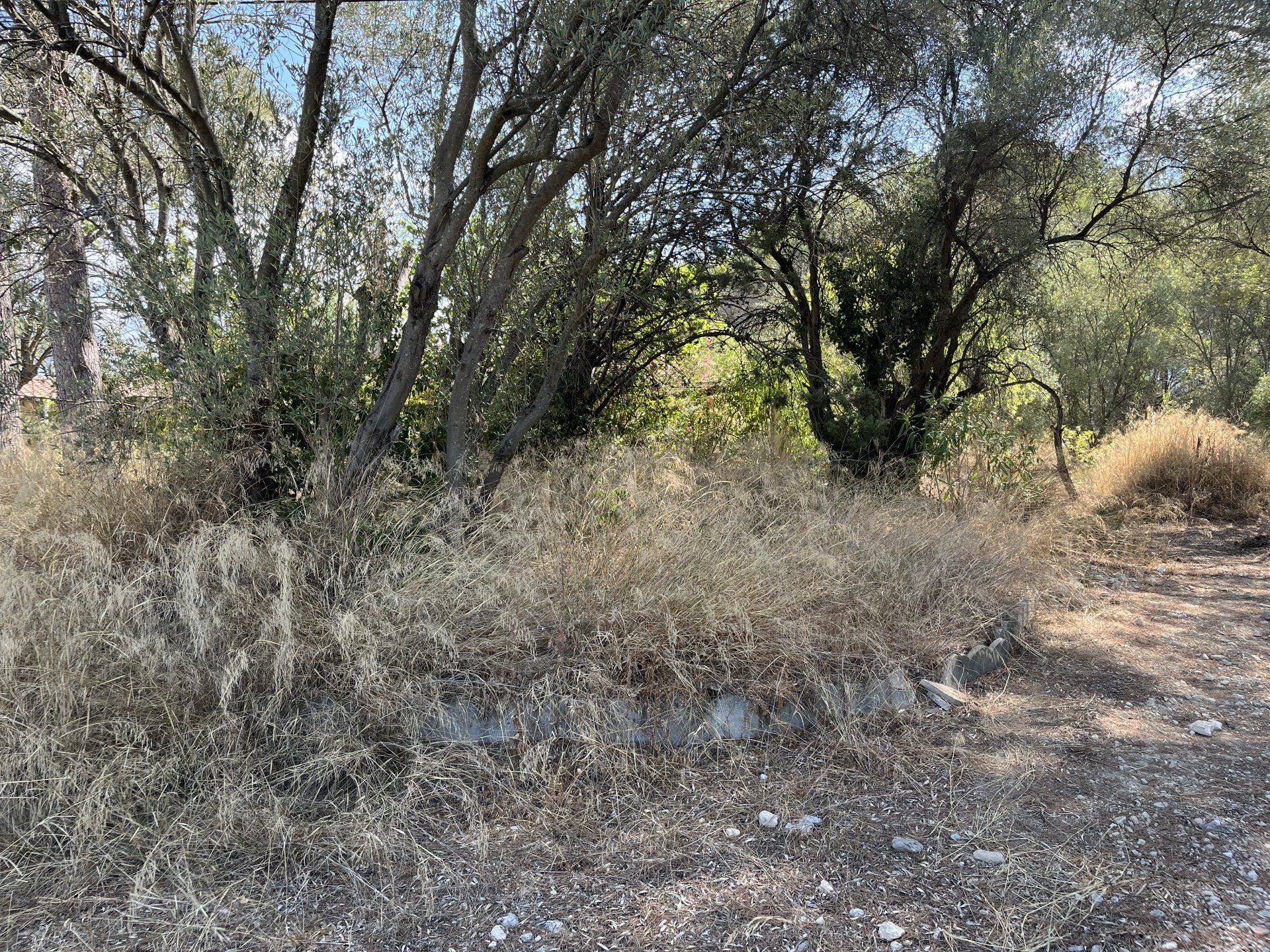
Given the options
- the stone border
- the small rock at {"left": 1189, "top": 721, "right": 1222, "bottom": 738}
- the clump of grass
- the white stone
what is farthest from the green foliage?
the white stone

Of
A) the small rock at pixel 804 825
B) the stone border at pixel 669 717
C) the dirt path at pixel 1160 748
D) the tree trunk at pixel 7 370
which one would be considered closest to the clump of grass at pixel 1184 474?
the dirt path at pixel 1160 748

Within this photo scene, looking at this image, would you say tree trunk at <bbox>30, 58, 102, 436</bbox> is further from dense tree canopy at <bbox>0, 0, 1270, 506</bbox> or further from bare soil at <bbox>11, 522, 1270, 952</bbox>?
bare soil at <bbox>11, 522, 1270, 952</bbox>

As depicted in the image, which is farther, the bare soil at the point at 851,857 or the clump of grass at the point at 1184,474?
the clump of grass at the point at 1184,474

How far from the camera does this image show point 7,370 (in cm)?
482

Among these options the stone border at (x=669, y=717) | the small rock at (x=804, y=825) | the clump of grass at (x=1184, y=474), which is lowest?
the small rock at (x=804, y=825)

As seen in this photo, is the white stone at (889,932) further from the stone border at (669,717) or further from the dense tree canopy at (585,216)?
the dense tree canopy at (585,216)

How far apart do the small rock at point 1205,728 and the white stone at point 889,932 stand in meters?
1.98

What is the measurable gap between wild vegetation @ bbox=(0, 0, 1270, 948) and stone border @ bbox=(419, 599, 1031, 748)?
1.8 inches

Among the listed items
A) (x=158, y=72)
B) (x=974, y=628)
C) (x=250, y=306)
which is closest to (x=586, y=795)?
(x=974, y=628)

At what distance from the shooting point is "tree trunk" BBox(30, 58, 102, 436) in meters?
4.21

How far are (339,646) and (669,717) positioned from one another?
4.53 feet

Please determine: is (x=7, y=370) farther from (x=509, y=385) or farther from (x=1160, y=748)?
(x=1160, y=748)

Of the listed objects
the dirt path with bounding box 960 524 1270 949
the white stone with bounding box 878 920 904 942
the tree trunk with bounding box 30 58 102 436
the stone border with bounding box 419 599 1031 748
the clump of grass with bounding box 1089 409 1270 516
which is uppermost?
the tree trunk with bounding box 30 58 102 436

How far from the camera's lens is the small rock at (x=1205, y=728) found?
10.6 ft
